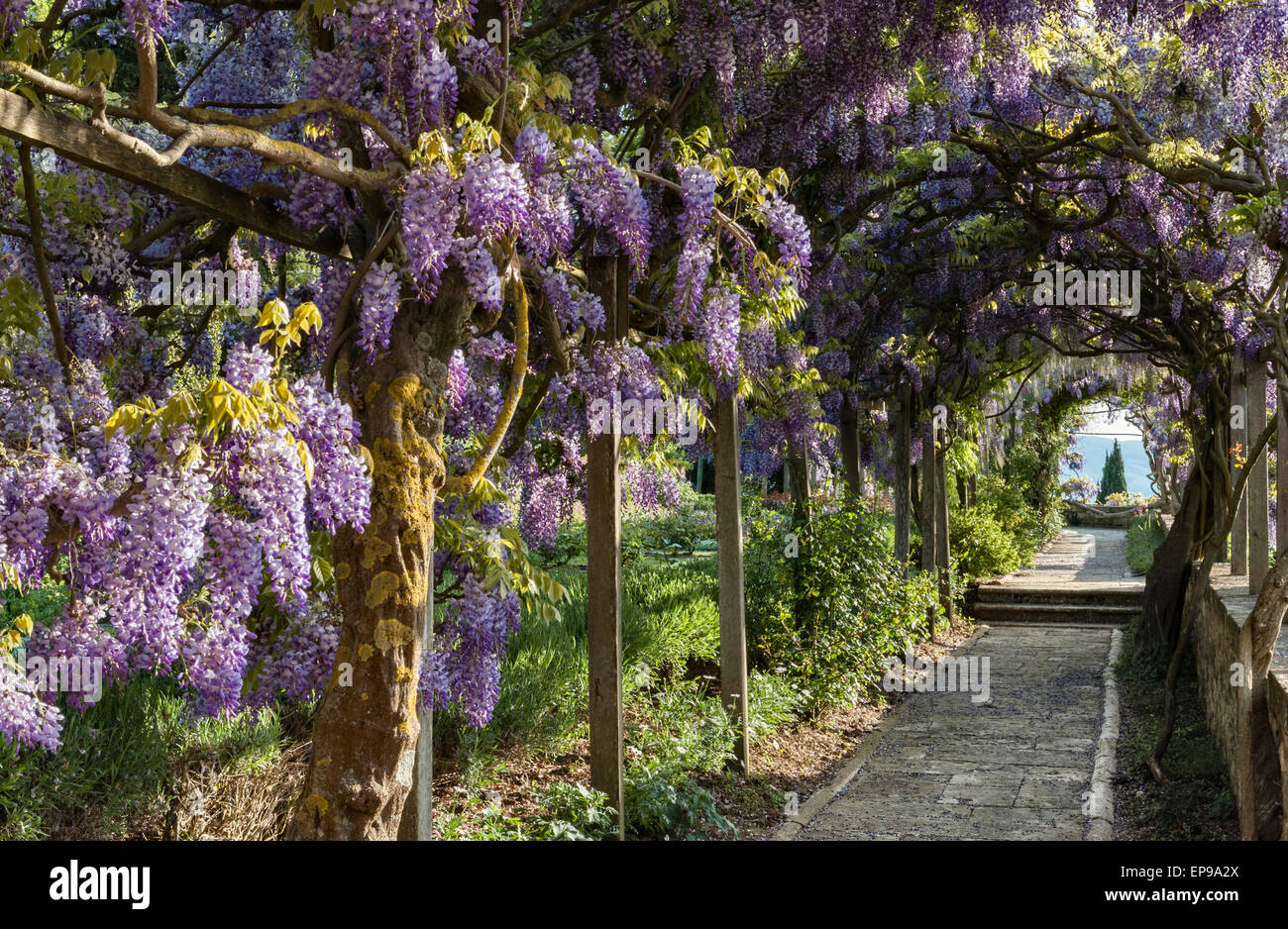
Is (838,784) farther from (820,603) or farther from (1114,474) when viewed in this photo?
(1114,474)

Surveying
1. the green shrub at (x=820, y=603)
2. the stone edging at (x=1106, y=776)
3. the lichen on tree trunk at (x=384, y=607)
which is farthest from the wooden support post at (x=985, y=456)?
the lichen on tree trunk at (x=384, y=607)

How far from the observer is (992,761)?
676 cm

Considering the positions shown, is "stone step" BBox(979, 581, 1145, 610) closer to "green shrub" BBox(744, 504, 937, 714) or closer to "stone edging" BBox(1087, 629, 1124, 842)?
"stone edging" BBox(1087, 629, 1124, 842)

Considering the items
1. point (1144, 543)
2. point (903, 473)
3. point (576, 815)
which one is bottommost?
point (576, 815)

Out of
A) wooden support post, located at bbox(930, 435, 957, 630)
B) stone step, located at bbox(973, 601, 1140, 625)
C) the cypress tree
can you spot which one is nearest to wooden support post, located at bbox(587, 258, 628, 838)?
wooden support post, located at bbox(930, 435, 957, 630)

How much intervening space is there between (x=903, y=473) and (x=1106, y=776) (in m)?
5.38

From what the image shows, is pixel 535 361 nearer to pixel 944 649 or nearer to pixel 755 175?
pixel 755 175

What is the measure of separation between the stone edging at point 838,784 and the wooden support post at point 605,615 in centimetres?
105

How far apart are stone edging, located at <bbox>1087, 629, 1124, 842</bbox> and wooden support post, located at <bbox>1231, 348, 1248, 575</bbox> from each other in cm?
133

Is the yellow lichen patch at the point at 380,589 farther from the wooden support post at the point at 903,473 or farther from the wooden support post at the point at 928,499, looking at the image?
the wooden support post at the point at 928,499

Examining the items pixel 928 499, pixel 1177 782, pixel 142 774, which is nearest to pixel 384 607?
pixel 142 774

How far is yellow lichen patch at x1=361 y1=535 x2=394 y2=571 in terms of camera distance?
2803 mm

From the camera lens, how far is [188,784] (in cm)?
384

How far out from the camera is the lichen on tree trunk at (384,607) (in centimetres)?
271
